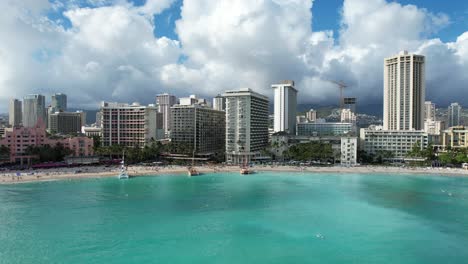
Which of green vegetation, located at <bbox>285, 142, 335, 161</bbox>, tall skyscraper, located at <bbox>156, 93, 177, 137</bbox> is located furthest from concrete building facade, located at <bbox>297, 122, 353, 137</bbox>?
tall skyscraper, located at <bbox>156, 93, 177, 137</bbox>

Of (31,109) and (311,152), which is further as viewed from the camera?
(31,109)

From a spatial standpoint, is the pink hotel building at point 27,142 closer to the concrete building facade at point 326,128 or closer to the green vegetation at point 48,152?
the green vegetation at point 48,152

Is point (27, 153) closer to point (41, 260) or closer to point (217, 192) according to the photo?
point (217, 192)

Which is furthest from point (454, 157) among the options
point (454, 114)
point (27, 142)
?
point (454, 114)

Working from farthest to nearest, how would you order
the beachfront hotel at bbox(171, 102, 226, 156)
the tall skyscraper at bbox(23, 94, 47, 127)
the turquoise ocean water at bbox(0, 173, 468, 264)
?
the tall skyscraper at bbox(23, 94, 47, 127), the beachfront hotel at bbox(171, 102, 226, 156), the turquoise ocean water at bbox(0, 173, 468, 264)

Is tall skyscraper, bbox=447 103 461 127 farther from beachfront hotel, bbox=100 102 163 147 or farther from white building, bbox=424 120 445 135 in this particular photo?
beachfront hotel, bbox=100 102 163 147

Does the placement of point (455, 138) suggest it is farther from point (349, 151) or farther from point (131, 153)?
point (131, 153)

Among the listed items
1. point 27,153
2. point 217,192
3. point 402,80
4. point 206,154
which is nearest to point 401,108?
point 402,80
